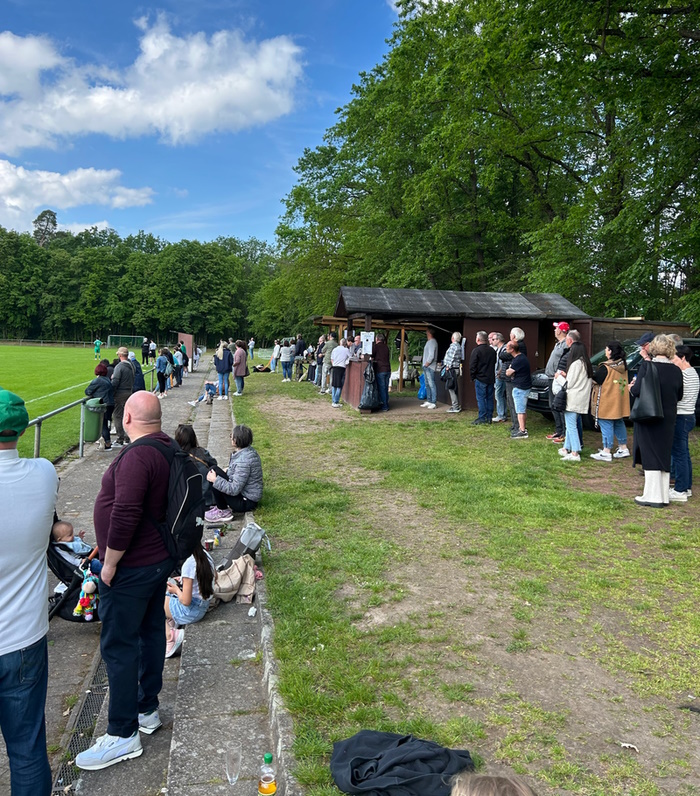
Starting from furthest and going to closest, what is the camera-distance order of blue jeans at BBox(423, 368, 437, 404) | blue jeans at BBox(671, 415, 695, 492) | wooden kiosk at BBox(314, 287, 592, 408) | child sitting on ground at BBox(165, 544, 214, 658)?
blue jeans at BBox(423, 368, 437, 404)
wooden kiosk at BBox(314, 287, 592, 408)
blue jeans at BBox(671, 415, 695, 492)
child sitting on ground at BBox(165, 544, 214, 658)

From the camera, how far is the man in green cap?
7.65 feet

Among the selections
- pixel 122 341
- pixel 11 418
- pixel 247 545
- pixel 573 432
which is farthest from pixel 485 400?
pixel 122 341

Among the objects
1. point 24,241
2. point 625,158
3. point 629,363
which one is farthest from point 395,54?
point 24,241

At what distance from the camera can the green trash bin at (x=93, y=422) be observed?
421 inches

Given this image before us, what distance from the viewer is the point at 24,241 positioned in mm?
80125

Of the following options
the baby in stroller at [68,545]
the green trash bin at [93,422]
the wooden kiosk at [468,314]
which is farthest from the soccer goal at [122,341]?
the baby in stroller at [68,545]

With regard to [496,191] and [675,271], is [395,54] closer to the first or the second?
[496,191]

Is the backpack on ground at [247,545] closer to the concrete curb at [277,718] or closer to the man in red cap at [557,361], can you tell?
the concrete curb at [277,718]

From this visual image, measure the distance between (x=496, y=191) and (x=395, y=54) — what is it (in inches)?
278

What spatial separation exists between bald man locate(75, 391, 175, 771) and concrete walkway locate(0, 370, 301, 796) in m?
0.18

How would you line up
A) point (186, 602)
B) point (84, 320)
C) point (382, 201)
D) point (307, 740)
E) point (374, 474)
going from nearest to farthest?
point (307, 740) < point (186, 602) < point (374, 474) < point (382, 201) < point (84, 320)

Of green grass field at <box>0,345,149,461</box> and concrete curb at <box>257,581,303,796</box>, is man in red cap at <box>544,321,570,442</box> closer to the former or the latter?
concrete curb at <box>257,581,303,796</box>

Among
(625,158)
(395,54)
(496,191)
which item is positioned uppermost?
(395,54)

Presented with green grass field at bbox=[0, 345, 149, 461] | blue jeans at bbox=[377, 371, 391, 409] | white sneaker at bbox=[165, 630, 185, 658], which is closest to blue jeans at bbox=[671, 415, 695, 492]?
white sneaker at bbox=[165, 630, 185, 658]
